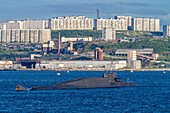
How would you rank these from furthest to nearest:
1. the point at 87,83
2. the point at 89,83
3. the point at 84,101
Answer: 1. the point at 89,83
2. the point at 87,83
3. the point at 84,101

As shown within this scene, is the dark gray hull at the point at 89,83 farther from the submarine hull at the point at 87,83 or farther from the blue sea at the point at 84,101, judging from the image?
the blue sea at the point at 84,101

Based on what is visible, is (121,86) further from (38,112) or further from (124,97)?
(38,112)

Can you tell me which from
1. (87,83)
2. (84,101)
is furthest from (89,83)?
(84,101)

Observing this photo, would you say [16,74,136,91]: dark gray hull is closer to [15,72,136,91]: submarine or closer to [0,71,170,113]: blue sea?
[15,72,136,91]: submarine

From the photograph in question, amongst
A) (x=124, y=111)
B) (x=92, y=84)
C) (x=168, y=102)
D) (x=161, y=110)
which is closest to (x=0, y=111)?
(x=124, y=111)

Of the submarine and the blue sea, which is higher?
the submarine

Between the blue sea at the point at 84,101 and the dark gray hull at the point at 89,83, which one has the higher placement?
the dark gray hull at the point at 89,83

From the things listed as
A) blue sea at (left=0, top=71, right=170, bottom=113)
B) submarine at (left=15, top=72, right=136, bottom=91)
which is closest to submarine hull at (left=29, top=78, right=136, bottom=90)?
submarine at (left=15, top=72, right=136, bottom=91)

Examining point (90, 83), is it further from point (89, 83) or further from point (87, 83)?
point (87, 83)

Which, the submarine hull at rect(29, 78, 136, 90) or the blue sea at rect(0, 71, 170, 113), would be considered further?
the submarine hull at rect(29, 78, 136, 90)

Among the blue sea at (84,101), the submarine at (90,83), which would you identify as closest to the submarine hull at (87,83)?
the submarine at (90,83)

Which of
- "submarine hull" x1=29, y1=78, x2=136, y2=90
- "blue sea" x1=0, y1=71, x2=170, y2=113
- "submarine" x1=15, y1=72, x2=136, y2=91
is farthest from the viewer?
"submarine hull" x1=29, y1=78, x2=136, y2=90
